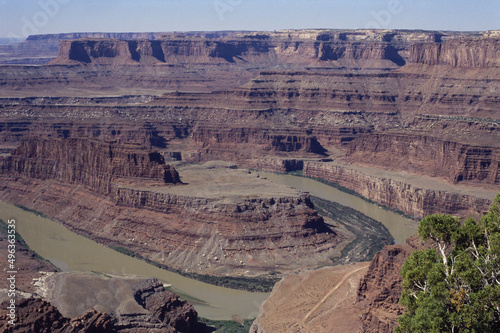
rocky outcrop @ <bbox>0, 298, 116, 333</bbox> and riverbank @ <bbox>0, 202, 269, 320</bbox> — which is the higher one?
rocky outcrop @ <bbox>0, 298, 116, 333</bbox>

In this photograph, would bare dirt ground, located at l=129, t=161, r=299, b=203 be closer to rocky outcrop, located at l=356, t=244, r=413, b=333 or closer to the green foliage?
rocky outcrop, located at l=356, t=244, r=413, b=333

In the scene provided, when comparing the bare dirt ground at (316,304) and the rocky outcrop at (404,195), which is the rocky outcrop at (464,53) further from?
the bare dirt ground at (316,304)

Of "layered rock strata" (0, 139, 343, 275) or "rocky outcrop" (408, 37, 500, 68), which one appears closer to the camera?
"layered rock strata" (0, 139, 343, 275)

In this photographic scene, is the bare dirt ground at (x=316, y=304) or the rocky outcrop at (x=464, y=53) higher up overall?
the rocky outcrop at (x=464, y=53)

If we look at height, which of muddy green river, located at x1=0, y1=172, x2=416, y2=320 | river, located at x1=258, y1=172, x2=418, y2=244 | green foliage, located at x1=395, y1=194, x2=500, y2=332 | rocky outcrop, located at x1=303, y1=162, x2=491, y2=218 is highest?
green foliage, located at x1=395, y1=194, x2=500, y2=332

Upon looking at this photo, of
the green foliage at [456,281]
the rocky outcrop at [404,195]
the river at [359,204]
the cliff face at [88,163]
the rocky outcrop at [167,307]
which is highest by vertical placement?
the green foliage at [456,281]

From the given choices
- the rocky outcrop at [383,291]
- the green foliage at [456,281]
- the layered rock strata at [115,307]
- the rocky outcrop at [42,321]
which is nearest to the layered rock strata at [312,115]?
the layered rock strata at [115,307]

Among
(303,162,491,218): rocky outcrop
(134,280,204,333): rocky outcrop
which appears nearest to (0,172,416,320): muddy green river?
(303,162,491,218): rocky outcrop

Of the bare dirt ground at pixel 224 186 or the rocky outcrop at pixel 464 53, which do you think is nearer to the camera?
the bare dirt ground at pixel 224 186
